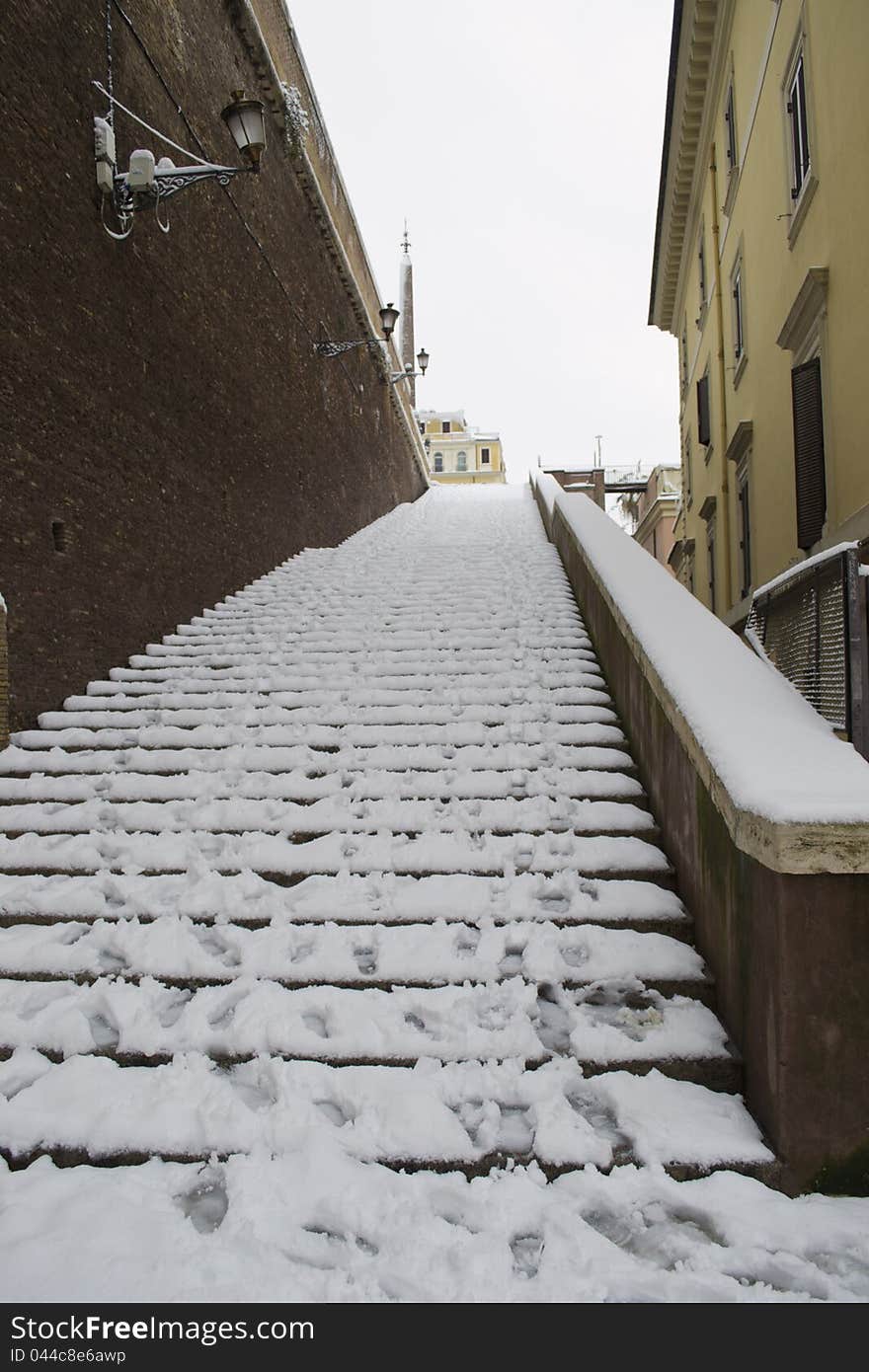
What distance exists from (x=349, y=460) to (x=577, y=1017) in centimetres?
1370

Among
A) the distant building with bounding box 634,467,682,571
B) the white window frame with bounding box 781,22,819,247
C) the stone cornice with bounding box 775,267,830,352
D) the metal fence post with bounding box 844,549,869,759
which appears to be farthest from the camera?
the distant building with bounding box 634,467,682,571

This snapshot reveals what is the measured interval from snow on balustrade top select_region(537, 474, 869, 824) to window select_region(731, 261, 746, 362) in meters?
9.01

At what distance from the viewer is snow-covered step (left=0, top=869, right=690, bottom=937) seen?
285 centimetres

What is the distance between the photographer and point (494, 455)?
67250mm

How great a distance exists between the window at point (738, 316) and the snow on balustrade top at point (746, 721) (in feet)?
29.6

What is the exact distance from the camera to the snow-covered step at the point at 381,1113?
201 centimetres

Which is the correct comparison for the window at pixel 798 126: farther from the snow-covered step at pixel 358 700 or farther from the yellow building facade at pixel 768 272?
the snow-covered step at pixel 358 700

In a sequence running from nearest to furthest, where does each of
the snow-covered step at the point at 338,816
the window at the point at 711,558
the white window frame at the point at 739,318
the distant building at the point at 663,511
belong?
the snow-covered step at the point at 338,816 < the white window frame at the point at 739,318 < the window at the point at 711,558 < the distant building at the point at 663,511

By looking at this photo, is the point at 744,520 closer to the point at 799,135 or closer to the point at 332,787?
the point at 799,135

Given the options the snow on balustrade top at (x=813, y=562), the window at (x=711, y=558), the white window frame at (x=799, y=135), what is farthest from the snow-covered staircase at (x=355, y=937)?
the window at (x=711, y=558)

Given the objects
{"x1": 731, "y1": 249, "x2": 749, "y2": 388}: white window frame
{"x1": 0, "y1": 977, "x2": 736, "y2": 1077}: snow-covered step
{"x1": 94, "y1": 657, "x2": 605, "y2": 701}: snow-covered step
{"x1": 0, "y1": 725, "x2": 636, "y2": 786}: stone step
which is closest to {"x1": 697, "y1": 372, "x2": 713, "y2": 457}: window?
{"x1": 731, "y1": 249, "x2": 749, "y2": 388}: white window frame

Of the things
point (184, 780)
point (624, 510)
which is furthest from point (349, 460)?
point (624, 510)

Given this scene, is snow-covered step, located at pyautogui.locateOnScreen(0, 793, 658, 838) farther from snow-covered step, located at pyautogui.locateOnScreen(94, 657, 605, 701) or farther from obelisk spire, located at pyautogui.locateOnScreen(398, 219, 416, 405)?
obelisk spire, located at pyautogui.locateOnScreen(398, 219, 416, 405)
